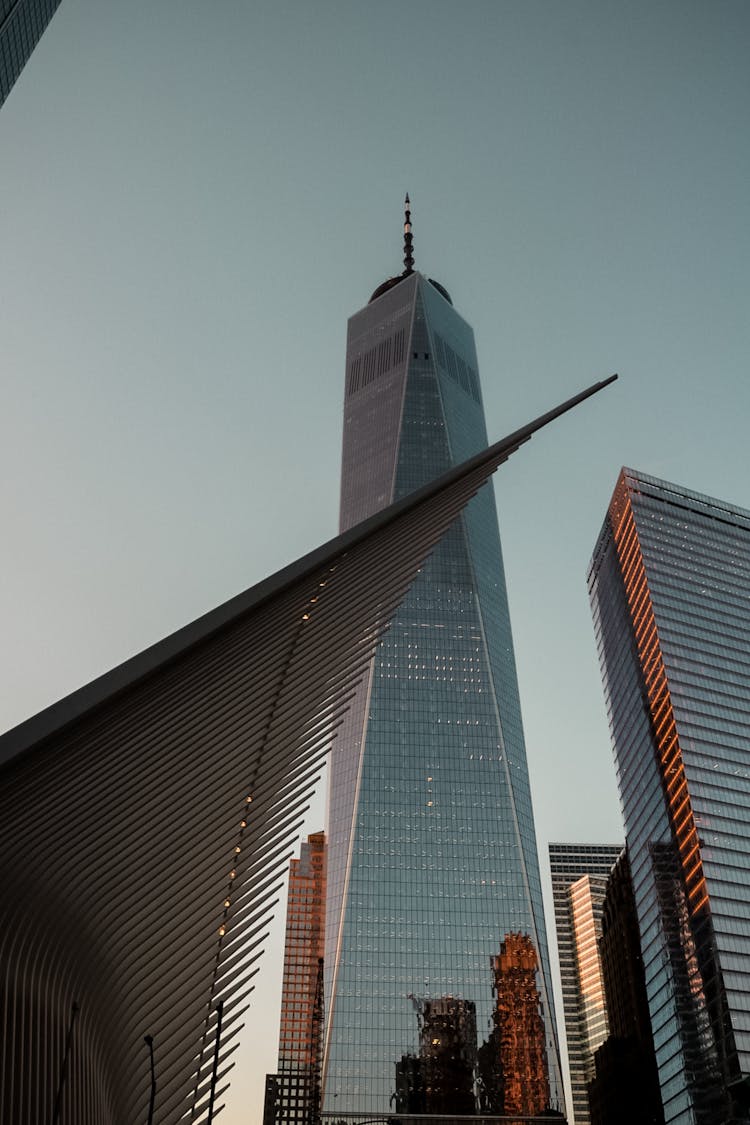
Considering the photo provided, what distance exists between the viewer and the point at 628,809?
136750 millimetres

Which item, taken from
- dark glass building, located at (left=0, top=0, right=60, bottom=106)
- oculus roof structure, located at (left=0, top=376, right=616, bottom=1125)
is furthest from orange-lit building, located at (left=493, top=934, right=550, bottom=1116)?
oculus roof structure, located at (left=0, top=376, right=616, bottom=1125)

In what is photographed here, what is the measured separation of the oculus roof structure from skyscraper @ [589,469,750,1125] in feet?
313

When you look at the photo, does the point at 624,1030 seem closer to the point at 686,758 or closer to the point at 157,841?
the point at 686,758

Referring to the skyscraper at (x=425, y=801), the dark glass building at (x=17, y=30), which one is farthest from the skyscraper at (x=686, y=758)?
the dark glass building at (x=17, y=30)

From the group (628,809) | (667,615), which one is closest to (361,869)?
(628,809)

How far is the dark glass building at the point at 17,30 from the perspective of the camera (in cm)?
6988

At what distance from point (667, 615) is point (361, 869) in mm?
51760

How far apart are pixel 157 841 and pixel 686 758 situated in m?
108

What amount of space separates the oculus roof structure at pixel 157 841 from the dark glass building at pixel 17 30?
64197 millimetres

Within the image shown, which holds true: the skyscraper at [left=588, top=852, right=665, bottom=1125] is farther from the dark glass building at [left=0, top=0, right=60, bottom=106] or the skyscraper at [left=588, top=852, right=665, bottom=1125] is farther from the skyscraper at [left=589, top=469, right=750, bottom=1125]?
the dark glass building at [left=0, top=0, right=60, bottom=106]

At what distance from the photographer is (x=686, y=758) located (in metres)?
117

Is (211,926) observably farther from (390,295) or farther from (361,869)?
(390,295)

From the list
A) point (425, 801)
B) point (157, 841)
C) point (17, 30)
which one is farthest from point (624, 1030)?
point (157, 841)

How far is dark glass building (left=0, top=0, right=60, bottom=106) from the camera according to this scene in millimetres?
69875
